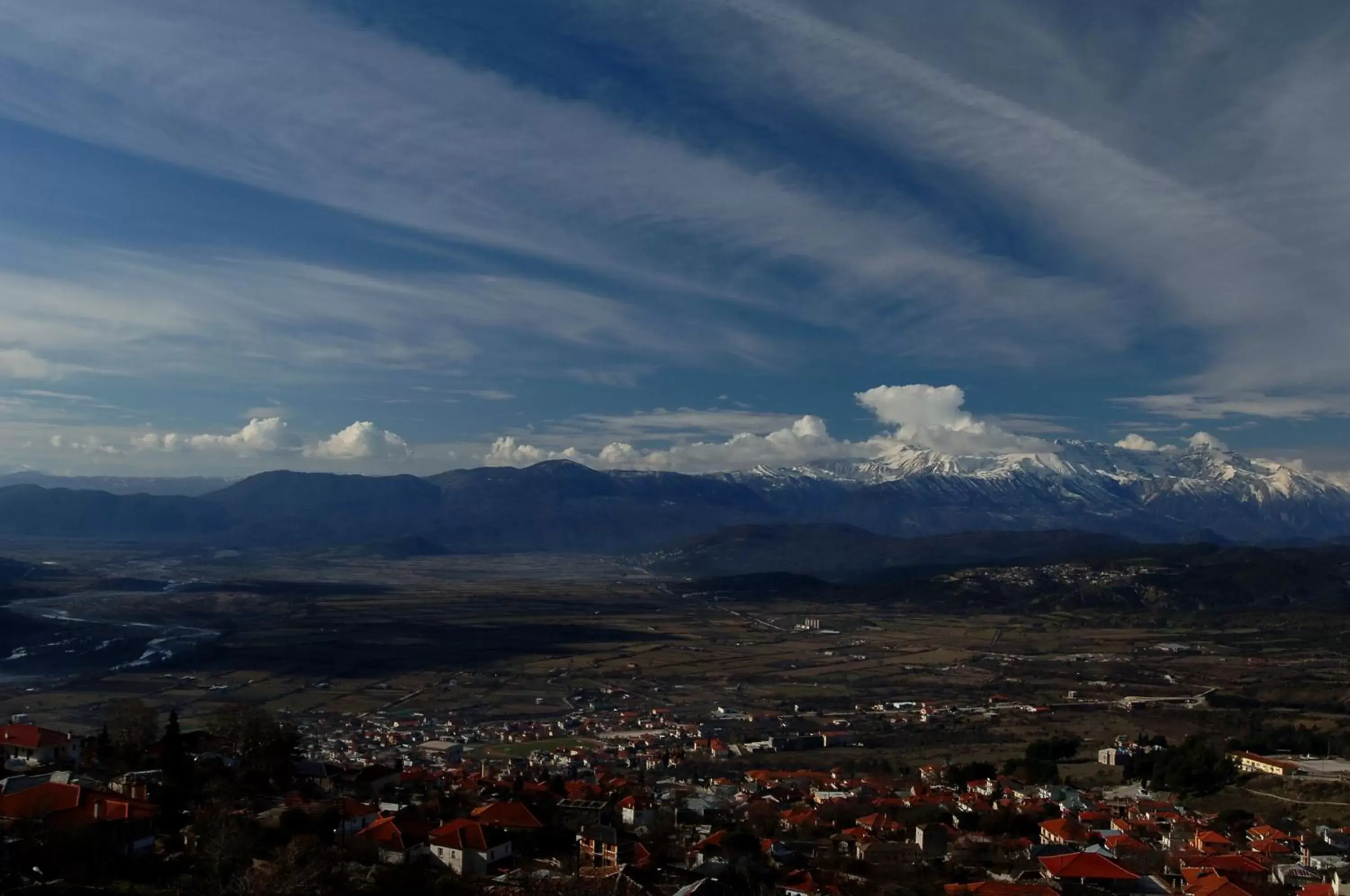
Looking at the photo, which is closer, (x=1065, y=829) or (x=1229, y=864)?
(x=1229, y=864)

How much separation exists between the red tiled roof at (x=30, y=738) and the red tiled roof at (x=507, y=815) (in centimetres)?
1321

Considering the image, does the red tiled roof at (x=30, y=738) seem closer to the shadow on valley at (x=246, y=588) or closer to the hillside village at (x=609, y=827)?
the hillside village at (x=609, y=827)

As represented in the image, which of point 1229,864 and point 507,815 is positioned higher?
point 507,815

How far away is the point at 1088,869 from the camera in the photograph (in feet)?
87.8

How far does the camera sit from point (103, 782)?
89.4ft

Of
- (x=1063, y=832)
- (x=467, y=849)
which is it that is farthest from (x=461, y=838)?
(x=1063, y=832)

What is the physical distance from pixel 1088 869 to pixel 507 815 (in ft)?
49.1

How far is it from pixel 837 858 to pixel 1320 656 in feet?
314

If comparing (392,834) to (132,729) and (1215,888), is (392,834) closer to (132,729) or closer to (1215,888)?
(132,729)

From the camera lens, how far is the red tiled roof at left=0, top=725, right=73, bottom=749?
30.6 meters

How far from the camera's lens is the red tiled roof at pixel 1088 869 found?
87.2 feet

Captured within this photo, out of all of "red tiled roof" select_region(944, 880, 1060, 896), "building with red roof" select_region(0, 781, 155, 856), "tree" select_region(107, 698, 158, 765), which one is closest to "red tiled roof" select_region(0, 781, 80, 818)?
"building with red roof" select_region(0, 781, 155, 856)

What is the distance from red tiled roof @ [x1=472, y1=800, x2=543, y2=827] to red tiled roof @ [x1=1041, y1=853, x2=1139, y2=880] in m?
13.3

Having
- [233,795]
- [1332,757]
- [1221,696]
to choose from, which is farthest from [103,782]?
[1221,696]
